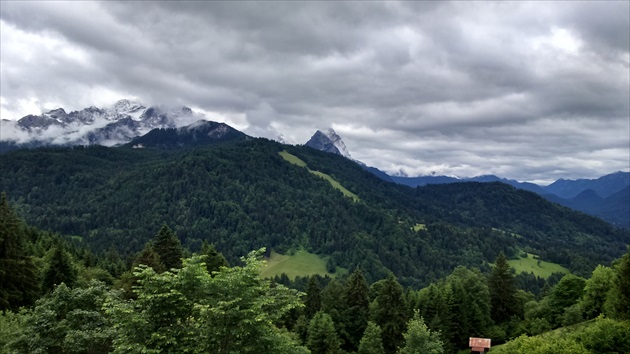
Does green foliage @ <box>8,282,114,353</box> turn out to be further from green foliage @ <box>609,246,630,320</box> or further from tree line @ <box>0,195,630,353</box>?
green foliage @ <box>609,246,630,320</box>

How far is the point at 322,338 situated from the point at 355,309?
15.9 m

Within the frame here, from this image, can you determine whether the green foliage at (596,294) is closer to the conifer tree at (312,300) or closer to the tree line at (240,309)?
the tree line at (240,309)

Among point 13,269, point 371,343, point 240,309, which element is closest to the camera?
point 240,309

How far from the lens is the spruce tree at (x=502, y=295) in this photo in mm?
77875

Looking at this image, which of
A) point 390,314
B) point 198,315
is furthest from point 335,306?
point 198,315

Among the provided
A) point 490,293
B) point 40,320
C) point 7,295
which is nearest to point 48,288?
point 7,295

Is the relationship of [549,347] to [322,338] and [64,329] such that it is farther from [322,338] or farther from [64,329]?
[322,338]

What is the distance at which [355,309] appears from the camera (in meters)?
74.1

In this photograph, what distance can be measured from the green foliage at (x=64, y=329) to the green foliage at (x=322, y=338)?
4099 centimetres

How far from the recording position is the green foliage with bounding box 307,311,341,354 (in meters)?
58.9

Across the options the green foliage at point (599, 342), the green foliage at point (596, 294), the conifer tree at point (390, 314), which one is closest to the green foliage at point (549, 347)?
the green foliage at point (599, 342)

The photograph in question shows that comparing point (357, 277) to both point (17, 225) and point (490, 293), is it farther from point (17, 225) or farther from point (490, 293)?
point (17, 225)

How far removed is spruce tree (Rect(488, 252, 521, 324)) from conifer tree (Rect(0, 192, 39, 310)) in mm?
75400

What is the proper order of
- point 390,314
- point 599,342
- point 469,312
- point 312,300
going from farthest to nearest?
point 312,300 < point 469,312 < point 390,314 < point 599,342
